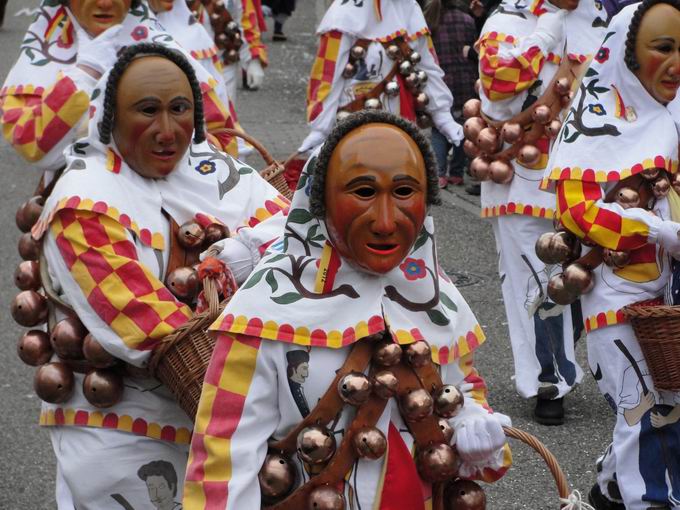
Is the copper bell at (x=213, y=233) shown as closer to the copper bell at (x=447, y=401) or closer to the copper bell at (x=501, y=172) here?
the copper bell at (x=447, y=401)

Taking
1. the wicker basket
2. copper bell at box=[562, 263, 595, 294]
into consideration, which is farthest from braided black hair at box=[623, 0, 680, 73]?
the wicker basket

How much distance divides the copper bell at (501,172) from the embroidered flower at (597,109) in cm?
146

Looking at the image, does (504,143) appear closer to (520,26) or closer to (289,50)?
(520,26)

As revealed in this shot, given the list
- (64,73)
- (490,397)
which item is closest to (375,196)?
(64,73)

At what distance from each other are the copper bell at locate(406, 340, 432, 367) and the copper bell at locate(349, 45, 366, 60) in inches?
181

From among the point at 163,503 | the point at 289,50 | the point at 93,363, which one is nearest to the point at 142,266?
the point at 93,363

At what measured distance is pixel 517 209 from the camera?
599 centimetres

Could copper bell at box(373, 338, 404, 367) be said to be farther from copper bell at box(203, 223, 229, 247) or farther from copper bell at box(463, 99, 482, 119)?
copper bell at box(463, 99, 482, 119)

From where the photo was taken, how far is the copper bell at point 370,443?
115 inches

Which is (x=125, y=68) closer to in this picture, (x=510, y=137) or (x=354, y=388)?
(x=354, y=388)

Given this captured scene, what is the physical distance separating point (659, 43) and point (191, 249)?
1.78 meters

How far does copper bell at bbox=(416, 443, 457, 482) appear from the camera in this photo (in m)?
3.00

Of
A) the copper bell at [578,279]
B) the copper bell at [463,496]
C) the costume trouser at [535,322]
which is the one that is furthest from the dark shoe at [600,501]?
the copper bell at [463,496]

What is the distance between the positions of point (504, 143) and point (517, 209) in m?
0.33
